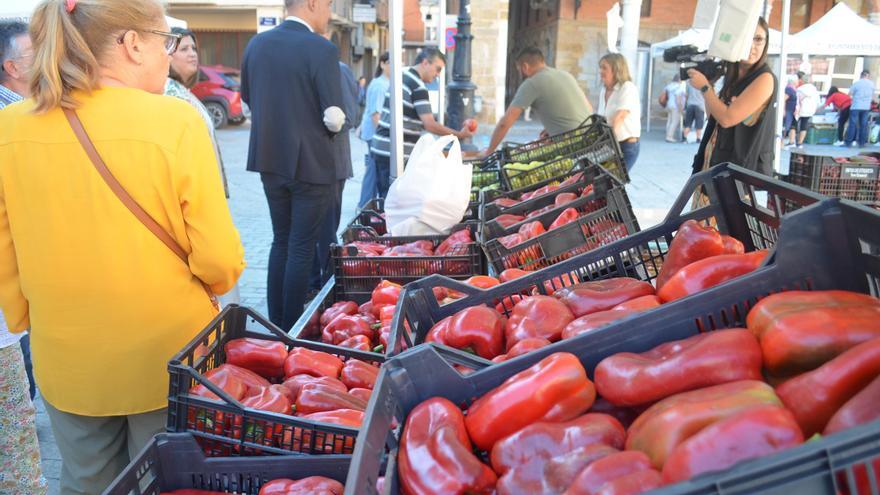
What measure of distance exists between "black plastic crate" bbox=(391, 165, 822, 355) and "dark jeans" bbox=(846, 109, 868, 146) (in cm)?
2225

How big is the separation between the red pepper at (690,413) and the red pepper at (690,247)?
92 cm

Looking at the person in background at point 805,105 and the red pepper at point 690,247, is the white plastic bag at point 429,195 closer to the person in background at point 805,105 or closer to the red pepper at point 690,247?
the red pepper at point 690,247

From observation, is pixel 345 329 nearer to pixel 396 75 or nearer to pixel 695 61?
pixel 396 75

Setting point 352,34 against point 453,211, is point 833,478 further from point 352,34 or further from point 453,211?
point 352,34

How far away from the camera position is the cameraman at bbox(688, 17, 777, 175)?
4.79 meters

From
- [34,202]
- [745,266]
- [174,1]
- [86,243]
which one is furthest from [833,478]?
[174,1]

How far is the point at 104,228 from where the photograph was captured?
85.3 inches

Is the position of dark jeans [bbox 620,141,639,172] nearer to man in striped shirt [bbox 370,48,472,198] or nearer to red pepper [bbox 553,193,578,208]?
man in striped shirt [bbox 370,48,472,198]

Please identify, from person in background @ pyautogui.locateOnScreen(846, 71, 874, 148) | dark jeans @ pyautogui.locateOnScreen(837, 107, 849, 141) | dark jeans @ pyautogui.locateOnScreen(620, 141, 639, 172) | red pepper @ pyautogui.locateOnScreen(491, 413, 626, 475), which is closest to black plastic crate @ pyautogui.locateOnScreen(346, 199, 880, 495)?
red pepper @ pyautogui.locateOnScreen(491, 413, 626, 475)

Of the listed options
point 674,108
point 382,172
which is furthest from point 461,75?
point 674,108

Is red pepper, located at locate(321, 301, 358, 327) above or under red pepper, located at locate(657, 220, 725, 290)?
under

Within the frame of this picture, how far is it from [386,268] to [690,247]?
2.00m

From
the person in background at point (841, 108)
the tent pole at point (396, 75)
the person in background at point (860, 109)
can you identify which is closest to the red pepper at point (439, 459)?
the tent pole at point (396, 75)

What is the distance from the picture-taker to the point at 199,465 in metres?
2.07
